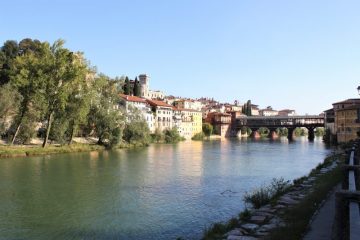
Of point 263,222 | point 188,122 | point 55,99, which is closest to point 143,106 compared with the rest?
point 188,122

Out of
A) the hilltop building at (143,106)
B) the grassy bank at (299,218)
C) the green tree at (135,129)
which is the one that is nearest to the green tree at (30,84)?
the green tree at (135,129)

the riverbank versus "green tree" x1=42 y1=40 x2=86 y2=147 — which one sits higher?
"green tree" x1=42 y1=40 x2=86 y2=147

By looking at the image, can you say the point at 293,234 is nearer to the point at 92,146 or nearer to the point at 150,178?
the point at 150,178

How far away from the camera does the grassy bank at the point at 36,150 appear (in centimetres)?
4547

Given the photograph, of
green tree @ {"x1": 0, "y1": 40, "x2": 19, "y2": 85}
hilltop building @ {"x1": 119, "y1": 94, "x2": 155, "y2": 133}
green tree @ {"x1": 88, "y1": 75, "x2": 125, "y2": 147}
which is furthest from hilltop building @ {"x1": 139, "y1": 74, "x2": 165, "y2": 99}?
green tree @ {"x1": 88, "y1": 75, "x2": 125, "y2": 147}

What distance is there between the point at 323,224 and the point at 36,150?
45.7 meters

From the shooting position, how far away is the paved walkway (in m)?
8.83

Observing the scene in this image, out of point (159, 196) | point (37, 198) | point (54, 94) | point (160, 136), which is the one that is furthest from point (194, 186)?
point (160, 136)

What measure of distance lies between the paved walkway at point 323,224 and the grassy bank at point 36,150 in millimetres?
41154

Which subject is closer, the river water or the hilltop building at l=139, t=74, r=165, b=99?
the river water

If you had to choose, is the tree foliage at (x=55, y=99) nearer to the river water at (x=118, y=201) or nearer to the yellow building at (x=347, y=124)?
the river water at (x=118, y=201)

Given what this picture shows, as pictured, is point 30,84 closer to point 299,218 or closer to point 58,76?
point 58,76

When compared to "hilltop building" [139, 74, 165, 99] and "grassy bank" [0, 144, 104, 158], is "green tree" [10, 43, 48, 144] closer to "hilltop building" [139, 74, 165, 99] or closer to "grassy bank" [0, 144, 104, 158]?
"grassy bank" [0, 144, 104, 158]

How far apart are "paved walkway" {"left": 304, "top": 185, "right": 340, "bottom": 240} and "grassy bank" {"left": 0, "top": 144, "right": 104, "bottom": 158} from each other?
41154 mm
